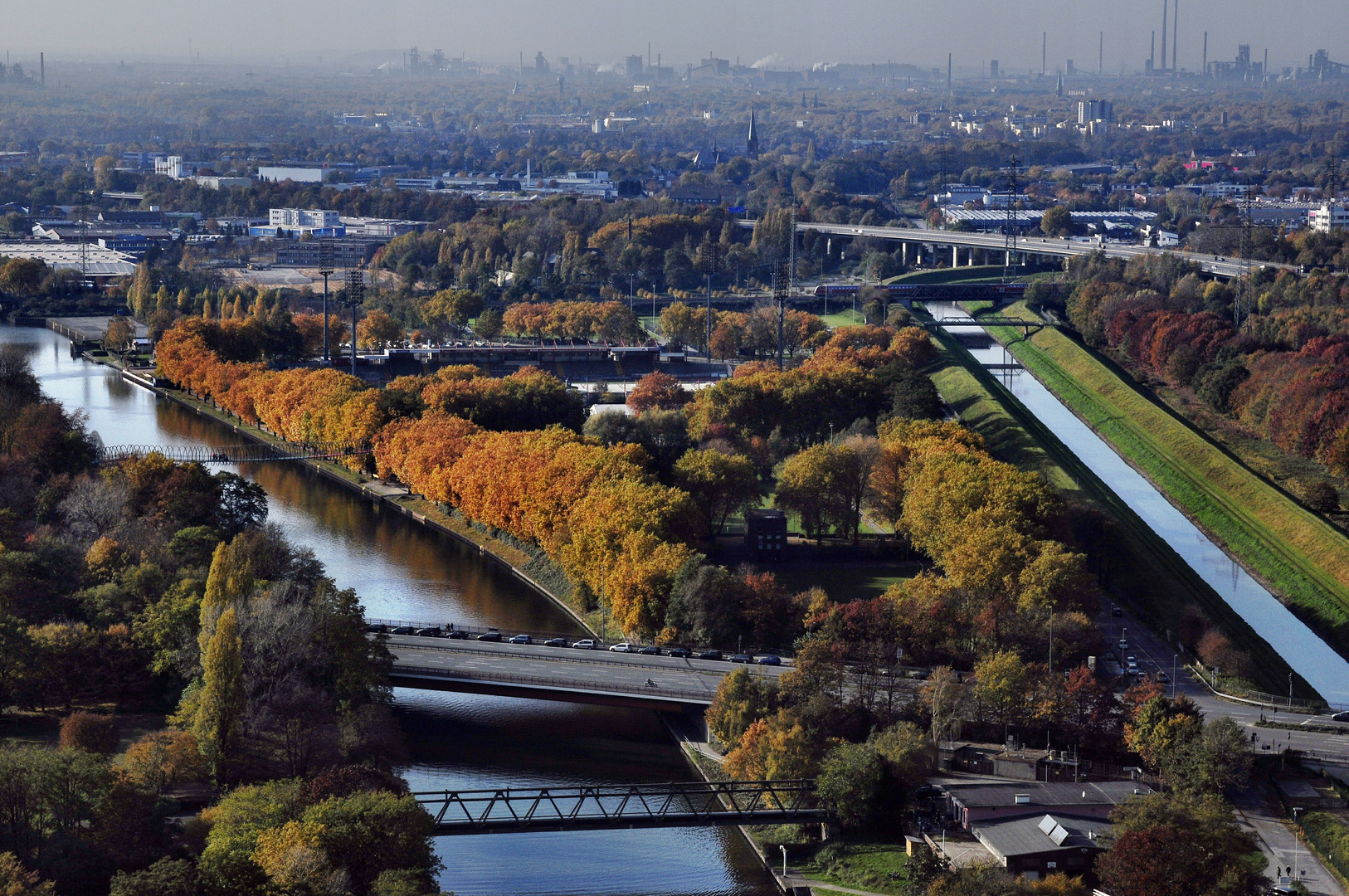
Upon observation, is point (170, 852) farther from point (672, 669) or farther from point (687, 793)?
point (672, 669)

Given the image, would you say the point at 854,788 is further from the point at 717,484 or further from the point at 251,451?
the point at 251,451

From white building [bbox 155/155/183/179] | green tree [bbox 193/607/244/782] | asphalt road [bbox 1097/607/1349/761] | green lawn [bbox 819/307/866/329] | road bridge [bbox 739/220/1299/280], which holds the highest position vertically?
white building [bbox 155/155/183/179]

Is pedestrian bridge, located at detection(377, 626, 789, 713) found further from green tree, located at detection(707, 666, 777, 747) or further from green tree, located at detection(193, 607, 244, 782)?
green tree, located at detection(193, 607, 244, 782)

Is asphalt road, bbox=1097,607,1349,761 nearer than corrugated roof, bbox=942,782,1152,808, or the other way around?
corrugated roof, bbox=942,782,1152,808

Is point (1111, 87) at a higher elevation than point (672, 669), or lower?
higher

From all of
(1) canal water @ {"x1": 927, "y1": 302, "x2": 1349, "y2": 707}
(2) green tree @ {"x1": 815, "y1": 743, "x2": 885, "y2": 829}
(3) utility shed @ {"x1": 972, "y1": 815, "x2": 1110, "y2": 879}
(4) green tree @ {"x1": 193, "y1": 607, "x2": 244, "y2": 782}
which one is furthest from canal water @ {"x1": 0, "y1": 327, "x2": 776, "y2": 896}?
(1) canal water @ {"x1": 927, "y1": 302, "x2": 1349, "y2": 707}

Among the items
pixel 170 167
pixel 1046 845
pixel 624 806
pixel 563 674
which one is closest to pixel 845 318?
pixel 563 674

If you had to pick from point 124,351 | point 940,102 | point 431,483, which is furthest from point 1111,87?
point 431,483

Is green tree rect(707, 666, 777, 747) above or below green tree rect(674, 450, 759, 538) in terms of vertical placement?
below
